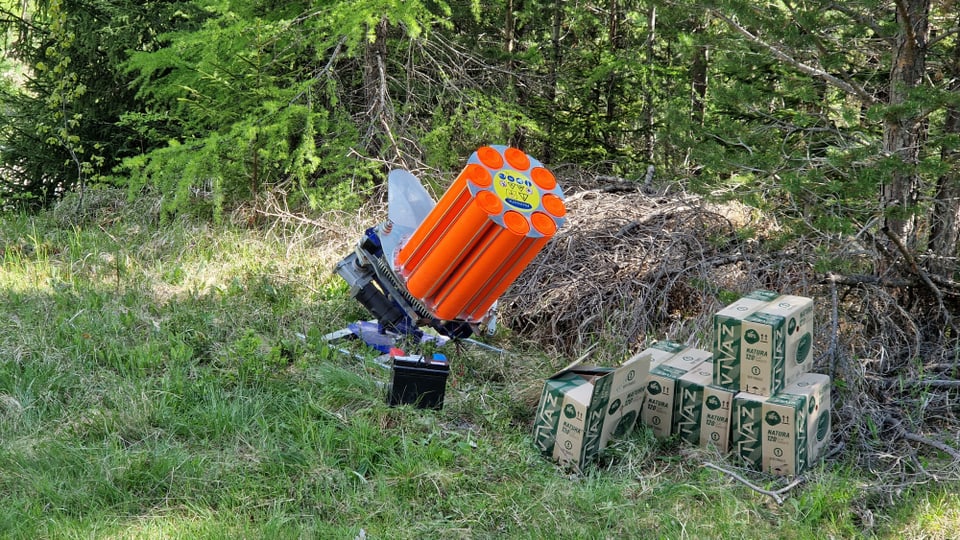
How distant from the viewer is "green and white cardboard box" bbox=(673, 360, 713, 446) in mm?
3801

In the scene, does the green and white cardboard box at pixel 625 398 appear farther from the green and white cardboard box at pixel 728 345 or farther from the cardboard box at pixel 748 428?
the cardboard box at pixel 748 428

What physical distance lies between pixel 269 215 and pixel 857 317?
449 centimetres

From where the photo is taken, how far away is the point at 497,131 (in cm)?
676

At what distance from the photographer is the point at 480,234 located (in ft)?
13.1

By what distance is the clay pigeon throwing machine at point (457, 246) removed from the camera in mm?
3971

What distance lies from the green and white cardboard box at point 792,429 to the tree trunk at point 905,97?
3.71ft

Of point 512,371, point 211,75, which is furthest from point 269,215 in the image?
point 512,371

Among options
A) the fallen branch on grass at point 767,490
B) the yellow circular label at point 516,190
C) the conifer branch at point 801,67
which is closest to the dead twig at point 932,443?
the fallen branch on grass at point 767,490

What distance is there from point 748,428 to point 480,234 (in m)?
1.53

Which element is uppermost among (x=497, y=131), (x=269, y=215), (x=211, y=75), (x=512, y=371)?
(x=211, y=75)

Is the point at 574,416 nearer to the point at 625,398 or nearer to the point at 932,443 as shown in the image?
the point at 625,398

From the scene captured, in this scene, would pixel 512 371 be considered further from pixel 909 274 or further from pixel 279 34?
pixel 279 34

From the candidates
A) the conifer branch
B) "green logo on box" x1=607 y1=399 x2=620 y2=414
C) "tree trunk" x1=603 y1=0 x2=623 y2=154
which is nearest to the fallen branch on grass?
"green logo on box" x1=607 y1=399 x2=620 y2=414

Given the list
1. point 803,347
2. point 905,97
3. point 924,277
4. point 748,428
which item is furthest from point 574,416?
point 905,97
